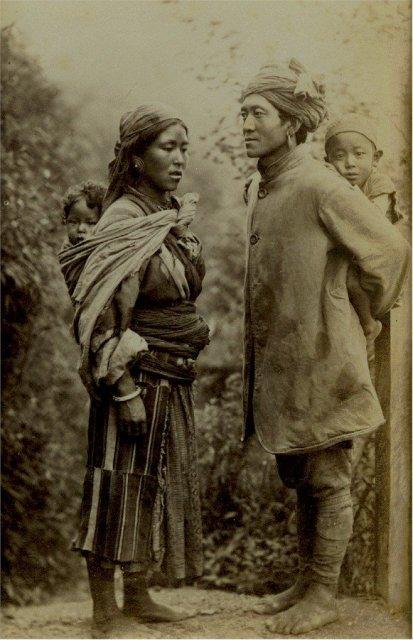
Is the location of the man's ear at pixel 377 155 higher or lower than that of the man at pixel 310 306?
higher

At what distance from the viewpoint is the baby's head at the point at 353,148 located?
3.69 meters

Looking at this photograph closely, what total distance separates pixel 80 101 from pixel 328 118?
113 cm

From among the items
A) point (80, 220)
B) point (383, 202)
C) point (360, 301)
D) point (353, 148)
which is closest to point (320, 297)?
point (360, 301)

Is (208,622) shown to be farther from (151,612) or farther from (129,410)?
(129,410)

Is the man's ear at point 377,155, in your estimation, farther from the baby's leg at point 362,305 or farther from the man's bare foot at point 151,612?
the man's bare foot at point 151,612

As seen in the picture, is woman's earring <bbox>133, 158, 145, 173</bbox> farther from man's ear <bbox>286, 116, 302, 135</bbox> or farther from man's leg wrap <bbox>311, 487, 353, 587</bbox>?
man's leg wrap <bbox>311, 487, 353, 587</bbox>

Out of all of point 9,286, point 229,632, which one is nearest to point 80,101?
point 9,286

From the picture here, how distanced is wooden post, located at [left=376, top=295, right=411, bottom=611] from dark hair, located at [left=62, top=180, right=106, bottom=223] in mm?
1323

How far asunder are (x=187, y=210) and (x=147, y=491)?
1120mm

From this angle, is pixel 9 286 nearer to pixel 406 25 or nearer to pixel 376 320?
pixel 376 320

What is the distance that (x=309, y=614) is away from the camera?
3568 mm

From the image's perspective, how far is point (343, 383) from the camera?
3.48 m

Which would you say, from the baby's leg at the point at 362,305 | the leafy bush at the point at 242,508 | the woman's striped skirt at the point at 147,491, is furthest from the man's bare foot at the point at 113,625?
the baby's leg at the point at 362,305

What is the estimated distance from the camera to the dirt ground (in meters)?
3.63
